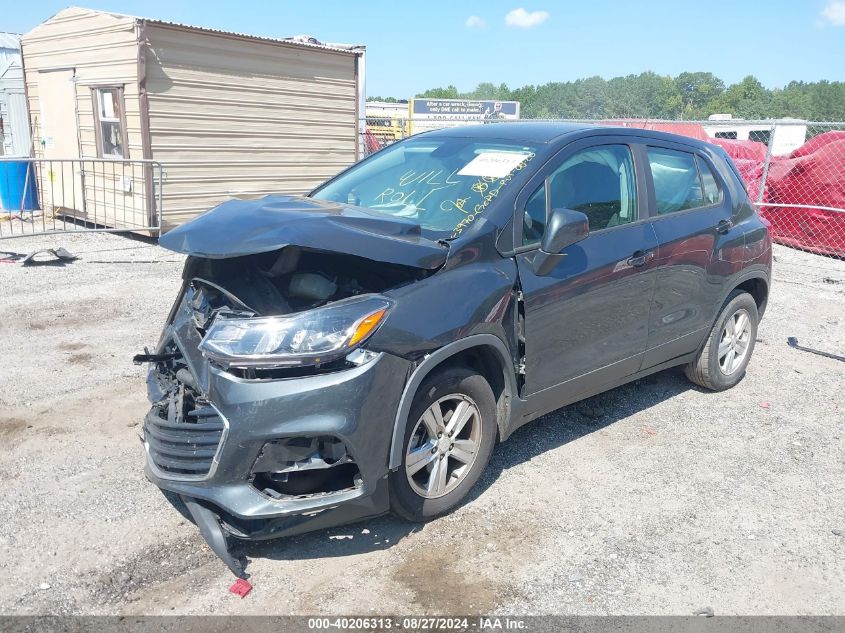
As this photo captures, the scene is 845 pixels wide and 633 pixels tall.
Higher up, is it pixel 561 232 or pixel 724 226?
pixel 561 232

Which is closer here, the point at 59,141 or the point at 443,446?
the point at 443,446

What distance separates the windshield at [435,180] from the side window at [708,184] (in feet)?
5.64

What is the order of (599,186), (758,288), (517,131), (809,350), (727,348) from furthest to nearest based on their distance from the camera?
1. (809,350)
2. (758,288)
3. (727,348)
4. (517,131)
5. (599,186)

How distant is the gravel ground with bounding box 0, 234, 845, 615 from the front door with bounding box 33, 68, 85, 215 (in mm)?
6787

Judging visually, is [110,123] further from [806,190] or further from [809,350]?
[806,190]

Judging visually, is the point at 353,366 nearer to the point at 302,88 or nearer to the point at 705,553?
the point at 705,553

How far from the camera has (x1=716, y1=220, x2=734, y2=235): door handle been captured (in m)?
4.97

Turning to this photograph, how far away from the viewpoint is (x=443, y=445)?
3.49m

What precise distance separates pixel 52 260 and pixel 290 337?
7268 mm

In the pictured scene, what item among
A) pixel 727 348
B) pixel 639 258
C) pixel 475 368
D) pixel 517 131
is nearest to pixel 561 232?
pixel 475 368

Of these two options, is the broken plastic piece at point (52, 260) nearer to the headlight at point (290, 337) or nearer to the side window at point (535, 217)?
the headlight at point (290, 337)

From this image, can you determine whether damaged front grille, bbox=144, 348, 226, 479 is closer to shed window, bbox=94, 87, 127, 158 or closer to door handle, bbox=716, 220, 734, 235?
door handle, bbox=716, 220, 734, 235

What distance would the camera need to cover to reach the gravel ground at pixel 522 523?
3053 mm

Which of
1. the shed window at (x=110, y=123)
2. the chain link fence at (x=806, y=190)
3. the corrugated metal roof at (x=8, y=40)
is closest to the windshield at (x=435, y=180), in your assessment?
the chain link fence at (x=806, y=190)
